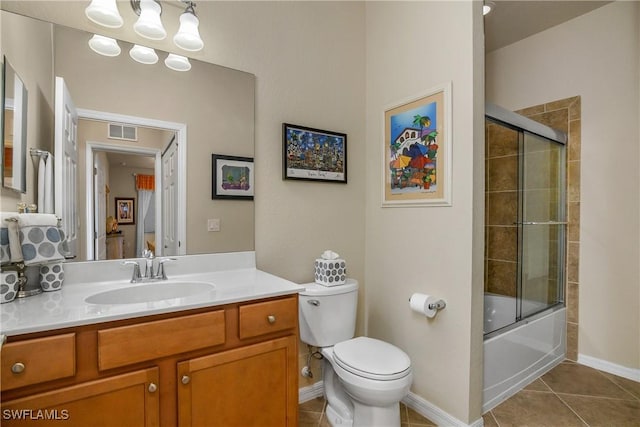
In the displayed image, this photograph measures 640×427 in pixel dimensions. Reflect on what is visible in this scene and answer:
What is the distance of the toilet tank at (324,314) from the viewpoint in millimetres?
1814

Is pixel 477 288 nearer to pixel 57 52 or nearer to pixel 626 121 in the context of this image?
pixel 626 121

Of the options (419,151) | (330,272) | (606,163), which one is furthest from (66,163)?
(606,163)

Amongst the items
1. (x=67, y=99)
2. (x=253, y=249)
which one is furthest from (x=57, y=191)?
(x=253, y=249)

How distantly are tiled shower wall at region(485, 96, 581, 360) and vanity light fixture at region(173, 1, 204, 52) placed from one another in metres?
2.09

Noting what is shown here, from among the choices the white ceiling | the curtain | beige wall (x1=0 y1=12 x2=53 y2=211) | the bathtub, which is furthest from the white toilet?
the white ceiling

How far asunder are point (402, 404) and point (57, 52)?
2.61 m

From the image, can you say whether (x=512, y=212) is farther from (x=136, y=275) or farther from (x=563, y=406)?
(x=136, y=275)

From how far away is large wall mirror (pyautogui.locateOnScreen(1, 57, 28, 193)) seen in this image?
4.07 feet

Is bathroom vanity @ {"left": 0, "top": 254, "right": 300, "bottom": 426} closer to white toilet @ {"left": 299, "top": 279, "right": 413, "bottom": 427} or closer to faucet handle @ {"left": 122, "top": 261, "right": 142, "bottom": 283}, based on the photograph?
faucet handle @ {"left": 122, "top": 261, "right": 142, "bottom": 283}

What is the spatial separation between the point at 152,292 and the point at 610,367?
10.5 feet

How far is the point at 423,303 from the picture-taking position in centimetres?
178

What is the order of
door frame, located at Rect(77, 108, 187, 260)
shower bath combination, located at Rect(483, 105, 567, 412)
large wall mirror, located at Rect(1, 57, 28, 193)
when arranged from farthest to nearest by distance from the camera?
shower bath combination, located at Rect(483, 105, 567, 412) < door frame, located at Rect(77, 108, 187, 260) < large wall mirror, located at Rect(1, 57, 28, 193)

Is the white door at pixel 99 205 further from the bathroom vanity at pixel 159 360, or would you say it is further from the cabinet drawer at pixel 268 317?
the cabinet drawer at pixel 268 317

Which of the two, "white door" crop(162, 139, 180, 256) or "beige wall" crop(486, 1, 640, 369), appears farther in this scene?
"beige wall" crop(486, 1, 640, 369)
